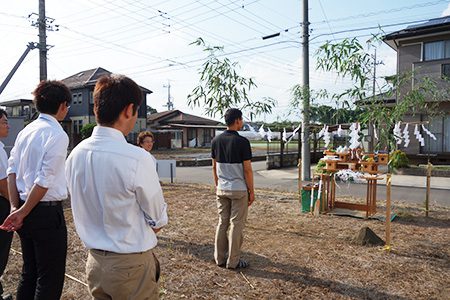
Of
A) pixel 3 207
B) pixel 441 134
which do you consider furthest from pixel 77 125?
pixel 3 207

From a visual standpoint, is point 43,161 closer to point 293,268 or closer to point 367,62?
point 293,268

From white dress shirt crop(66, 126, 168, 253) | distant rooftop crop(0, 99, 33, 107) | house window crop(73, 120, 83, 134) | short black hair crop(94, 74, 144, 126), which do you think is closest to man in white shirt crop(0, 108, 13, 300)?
white dress shirt crop(66, 126, 168, 253)

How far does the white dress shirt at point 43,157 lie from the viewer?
2.28m

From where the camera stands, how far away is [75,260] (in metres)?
4.19

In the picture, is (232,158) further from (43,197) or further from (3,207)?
(3,207)

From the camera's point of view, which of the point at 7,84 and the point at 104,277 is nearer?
the point at 104,277

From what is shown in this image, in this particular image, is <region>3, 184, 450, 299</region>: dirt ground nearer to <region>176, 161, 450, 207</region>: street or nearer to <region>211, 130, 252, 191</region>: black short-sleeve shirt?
<region>211, 130, 252, 191</region>: black short-sleeve shirt

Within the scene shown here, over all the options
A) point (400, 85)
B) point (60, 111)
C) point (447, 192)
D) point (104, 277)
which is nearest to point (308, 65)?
point (447, 192)

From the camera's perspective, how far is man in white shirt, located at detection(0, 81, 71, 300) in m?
2.29

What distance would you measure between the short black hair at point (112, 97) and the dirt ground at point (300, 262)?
217 centimetres

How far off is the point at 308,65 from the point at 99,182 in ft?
39.1

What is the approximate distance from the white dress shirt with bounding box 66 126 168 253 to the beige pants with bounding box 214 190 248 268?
2.12 m

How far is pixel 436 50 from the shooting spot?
15086 mm

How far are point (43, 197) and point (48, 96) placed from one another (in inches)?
26.8
